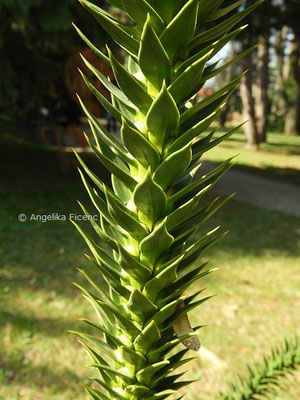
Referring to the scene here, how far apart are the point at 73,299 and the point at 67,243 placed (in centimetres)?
172

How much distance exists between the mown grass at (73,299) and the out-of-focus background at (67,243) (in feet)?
0.04

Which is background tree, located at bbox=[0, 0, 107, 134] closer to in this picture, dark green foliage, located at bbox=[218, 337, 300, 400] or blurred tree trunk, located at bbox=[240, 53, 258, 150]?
dark green foliage, located at bbox=[218, 337, 300, 400]

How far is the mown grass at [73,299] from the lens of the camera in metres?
3.47

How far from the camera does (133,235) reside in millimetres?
553

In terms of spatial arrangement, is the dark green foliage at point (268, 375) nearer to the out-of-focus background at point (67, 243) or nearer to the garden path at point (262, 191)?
the out-of-focus background at point (67, 243)

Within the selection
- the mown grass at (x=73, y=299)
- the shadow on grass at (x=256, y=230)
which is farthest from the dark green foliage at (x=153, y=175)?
the shadow on grass at (x=256, y=230)

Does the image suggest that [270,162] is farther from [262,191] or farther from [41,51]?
[41,51]

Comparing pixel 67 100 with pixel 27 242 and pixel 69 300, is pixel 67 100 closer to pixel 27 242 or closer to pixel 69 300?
pixel 27 242

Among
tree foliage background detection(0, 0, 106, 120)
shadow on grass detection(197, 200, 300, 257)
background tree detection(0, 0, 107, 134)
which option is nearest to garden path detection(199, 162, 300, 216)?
shadow on grass detection(197, 200, 300, 257)

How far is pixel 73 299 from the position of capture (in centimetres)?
464

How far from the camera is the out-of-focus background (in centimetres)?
361

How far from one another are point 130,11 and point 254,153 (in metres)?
18.3

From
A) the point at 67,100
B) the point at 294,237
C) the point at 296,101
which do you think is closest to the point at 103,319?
the point at 294,237

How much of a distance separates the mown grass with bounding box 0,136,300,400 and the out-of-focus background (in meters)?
0.01
